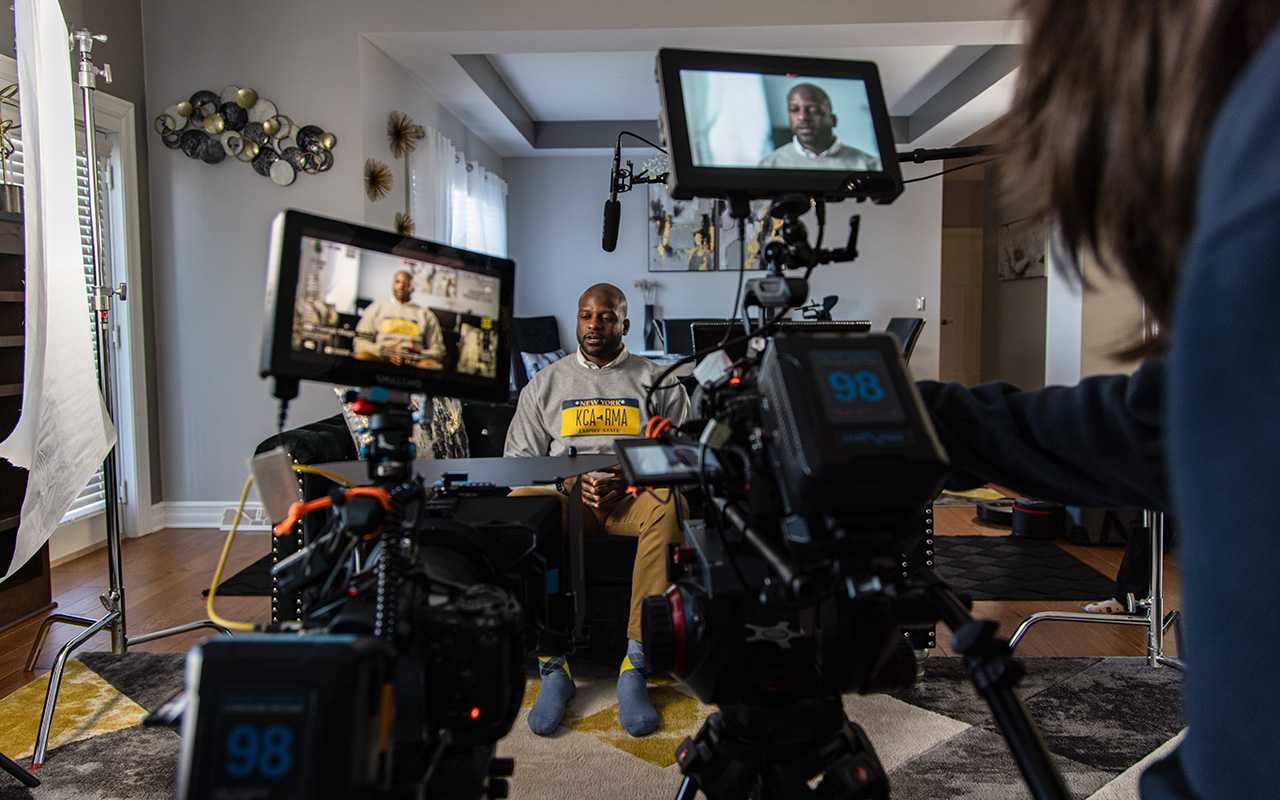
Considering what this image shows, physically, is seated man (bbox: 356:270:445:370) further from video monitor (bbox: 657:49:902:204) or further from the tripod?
the tripod

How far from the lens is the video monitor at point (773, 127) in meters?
0.88

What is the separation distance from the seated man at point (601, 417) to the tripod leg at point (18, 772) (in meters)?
1.12

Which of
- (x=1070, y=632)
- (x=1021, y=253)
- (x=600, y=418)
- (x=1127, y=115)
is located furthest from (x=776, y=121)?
(x=1021, y=253)

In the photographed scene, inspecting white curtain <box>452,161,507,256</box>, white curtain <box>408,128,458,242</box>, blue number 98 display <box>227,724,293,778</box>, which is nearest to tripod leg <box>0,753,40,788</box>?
blue number 98 display <box>227,724,293,778</box>

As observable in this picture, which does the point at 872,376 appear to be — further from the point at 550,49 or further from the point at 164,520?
the point at 164,520

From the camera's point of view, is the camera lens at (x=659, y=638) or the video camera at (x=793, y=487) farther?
the camera lens at (x=659, y=638)

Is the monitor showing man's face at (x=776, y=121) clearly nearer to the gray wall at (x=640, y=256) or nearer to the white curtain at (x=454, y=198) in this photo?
the white curtain at (x=454, y=198)

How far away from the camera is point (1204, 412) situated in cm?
36

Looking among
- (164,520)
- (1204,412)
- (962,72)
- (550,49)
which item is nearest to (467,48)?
(550,49)

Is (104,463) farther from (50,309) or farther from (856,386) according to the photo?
(856,386)

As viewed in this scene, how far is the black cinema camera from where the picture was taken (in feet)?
1.74

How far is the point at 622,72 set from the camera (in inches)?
238

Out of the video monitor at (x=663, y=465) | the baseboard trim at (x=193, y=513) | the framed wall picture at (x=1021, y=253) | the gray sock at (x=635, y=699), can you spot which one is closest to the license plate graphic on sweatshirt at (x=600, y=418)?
the gray sock at (x=635, y=699)

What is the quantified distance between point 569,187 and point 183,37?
4288 mm
